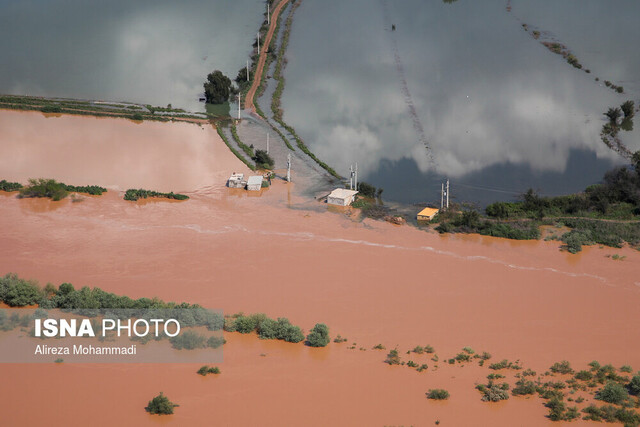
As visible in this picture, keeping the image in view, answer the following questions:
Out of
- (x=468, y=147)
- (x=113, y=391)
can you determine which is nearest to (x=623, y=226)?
(x=468, y=147)

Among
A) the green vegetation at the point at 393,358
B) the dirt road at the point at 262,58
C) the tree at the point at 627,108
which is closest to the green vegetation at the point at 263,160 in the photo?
the dirt road at the point at 262,58

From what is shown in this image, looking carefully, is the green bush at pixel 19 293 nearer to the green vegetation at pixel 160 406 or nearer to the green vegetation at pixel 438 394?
the green vegetation at pixel 160 406

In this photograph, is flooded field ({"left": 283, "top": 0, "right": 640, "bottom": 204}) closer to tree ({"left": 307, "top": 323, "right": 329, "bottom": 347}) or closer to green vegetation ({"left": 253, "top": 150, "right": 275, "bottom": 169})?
green vegetation ({"left": 253, "top": 150, "right": 275, "bottom": 169})

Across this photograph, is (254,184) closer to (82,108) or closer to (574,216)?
(574,216)

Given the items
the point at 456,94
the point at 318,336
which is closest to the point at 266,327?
the point at 318,336

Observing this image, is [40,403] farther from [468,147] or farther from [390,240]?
[468,147]

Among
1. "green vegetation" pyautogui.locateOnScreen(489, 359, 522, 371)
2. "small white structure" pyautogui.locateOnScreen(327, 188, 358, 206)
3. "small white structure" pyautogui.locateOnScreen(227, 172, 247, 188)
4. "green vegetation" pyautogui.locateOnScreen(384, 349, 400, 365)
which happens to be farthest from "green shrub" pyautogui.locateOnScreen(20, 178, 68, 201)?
"green vegetation" pyautogui.locateOnScreen(489, 359, 522, 371)

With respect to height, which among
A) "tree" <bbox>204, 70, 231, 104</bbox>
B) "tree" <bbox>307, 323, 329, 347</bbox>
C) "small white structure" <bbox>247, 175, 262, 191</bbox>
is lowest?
"tree" <bbox>307, 323, 329, 347</bbox>

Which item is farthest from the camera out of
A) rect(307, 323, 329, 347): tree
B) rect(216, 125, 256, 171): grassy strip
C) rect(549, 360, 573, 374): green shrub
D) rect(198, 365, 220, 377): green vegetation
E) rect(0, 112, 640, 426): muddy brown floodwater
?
rect(216, 125, 256, 171): grassy strip
